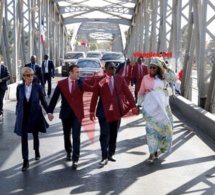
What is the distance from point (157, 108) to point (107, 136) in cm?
89

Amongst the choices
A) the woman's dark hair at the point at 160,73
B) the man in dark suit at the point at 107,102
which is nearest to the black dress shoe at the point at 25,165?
the man in dark suit at the point at 107,102

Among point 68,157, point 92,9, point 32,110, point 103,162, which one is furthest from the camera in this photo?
point 92,9

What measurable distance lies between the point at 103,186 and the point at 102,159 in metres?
1.21

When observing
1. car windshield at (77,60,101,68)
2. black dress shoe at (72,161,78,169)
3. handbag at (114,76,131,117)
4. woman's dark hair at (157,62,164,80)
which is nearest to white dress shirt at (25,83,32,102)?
black dress shoe at (72,161,78,169)

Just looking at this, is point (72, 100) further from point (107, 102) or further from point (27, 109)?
point (27, 109)

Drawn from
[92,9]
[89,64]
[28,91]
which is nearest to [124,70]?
[28,91]

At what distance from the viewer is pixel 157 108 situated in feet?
24.1

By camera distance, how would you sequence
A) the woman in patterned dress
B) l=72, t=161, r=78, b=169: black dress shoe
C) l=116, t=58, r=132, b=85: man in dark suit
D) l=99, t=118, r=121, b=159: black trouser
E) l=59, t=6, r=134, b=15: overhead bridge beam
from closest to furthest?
l=72, t=161, r=78, b=169: black dress shoe → l=99, t=118, r=121, b=159: black trouser → the woman in patterned dress → l=116, t=58, r=132, b=85: man in dark suit → l=59, t=6, r=134, b=15: overhead bridge beam

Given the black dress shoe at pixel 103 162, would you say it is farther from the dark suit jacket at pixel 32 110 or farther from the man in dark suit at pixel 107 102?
the dark suit jacket at pixel 32 110

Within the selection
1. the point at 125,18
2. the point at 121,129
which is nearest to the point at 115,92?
the point at 121,129

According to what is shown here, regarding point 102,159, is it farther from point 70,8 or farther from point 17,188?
point 70,8

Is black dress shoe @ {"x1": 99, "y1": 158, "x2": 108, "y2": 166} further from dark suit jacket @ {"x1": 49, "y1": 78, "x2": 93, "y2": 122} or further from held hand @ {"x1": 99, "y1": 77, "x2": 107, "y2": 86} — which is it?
held hand @ {"x1": 99, "y1": 77, "x2": 107, "y2": 86}

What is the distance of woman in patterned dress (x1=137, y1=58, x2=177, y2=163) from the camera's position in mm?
7332

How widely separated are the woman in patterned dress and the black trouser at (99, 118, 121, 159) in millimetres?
542
